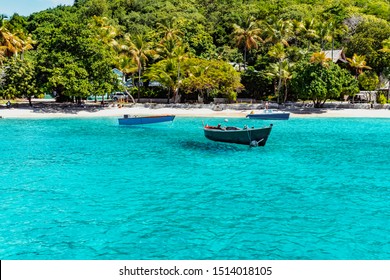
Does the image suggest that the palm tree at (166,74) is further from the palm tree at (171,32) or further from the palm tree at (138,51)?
the palm tree at (171,32)

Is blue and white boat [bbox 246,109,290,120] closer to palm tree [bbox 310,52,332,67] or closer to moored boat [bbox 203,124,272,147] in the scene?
palm tree [bbox 310,52,332,67]

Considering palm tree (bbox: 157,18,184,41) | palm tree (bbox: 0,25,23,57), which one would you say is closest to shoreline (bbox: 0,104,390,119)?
palm tree (bbox: 0,25,23,57)

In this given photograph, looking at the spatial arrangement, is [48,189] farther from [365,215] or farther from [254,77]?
[254,77]

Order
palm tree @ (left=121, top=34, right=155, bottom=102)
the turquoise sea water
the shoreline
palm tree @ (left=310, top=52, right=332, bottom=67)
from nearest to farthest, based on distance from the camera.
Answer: the turquoise sea water
the shoreline
palm tree @ (left=310, top=52, right=332, bottom=67)
palm tree @ (left=121, top=34, right=155, bottom=102)

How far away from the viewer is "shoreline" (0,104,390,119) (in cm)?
5256

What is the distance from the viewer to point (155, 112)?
5581cm

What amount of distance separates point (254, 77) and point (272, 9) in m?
35.2

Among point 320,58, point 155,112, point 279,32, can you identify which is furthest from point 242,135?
point 279,32

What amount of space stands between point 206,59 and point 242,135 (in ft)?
123

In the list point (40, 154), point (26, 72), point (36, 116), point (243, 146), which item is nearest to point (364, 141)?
point (243, 146)

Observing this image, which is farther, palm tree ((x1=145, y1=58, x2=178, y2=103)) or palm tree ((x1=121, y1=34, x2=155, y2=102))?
palm tree ((x1=121, y1=34, x2=155, y2=102))

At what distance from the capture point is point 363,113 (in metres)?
54.8

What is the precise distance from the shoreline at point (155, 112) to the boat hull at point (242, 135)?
21.5m

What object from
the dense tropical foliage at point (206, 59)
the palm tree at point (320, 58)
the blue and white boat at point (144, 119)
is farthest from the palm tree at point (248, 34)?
the blue and white boat at point (144, 119)
